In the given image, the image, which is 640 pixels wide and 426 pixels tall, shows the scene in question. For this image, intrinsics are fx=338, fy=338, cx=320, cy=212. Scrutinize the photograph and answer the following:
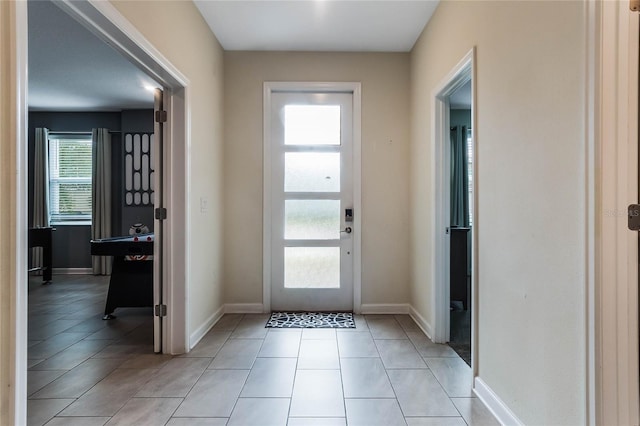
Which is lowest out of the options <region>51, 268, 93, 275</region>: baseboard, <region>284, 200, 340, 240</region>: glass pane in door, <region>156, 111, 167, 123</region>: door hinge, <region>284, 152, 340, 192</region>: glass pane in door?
<region>51, 268, 93, 275</region>: baseboard

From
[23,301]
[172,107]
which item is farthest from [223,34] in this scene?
[23,301]

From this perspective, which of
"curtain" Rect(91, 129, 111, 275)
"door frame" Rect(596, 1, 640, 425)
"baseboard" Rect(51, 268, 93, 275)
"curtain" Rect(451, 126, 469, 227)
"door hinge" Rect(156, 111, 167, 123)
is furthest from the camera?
"baseboard" Rect(51, 268, 93, 275)

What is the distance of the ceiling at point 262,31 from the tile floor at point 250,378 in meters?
2.78

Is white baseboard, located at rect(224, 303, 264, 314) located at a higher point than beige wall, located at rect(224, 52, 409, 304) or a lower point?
lower

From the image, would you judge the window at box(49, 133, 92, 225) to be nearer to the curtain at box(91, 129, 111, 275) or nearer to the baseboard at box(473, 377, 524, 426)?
the curtain at box(91, 129, 111, 275)

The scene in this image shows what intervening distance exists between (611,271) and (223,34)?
344 centimetres

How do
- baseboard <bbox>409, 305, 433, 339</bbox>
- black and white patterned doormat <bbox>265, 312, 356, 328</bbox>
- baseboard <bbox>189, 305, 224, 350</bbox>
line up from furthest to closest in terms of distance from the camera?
black and white patterned doormat <bbox>265, 312, 356, 328</bbox>, baseboard <bbox>409, 305, 433, 339</bbox>, baseboard <bbox>189, 305, 224, 350</bbox>

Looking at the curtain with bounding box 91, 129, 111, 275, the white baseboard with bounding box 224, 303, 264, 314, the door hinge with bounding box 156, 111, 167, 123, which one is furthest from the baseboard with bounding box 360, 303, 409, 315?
the curtain with bounding box 91, 129, 111, 275

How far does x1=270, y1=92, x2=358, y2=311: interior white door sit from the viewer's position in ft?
12.0

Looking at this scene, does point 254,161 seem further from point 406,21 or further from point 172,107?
point 406,21

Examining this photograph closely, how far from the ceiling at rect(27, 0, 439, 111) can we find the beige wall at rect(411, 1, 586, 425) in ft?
2.90

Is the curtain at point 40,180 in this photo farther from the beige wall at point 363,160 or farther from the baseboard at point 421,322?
the baseboard at point 421,322

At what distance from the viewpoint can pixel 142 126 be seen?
587 cm

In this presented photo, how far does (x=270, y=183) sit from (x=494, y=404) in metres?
2.68
